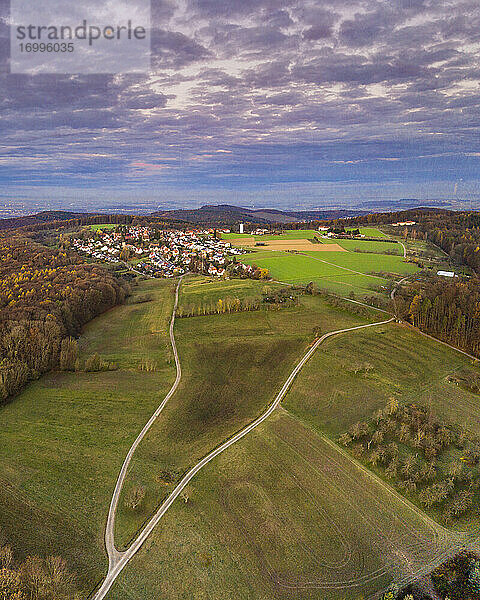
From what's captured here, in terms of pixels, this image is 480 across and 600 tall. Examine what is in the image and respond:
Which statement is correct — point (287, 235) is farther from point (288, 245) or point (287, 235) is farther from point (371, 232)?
point (371, 232)

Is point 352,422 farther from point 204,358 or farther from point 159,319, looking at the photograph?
point 159,319

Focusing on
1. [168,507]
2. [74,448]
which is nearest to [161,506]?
Answer: [168,507]

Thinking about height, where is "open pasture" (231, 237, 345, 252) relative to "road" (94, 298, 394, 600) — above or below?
above

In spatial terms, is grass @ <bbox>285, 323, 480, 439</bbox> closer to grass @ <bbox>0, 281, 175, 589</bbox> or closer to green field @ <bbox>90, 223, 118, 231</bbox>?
grass @ <bbox>0, 281, 175, 589</bbox>

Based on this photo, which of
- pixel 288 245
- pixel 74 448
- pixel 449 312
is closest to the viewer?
pixel 74 448

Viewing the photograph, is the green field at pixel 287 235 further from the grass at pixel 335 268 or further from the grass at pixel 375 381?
the grass at pixel 375 381

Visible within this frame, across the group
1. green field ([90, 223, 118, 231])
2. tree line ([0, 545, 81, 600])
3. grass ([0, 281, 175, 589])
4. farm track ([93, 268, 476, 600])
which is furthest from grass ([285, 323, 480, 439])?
green field ([90, 223, 118, 231])

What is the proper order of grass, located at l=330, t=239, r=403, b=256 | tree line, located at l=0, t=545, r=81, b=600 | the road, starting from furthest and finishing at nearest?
grass, located at l=330, t=239, r=403, b=256 < the road < tree line, located at l=0, t=545, r=81, b=600

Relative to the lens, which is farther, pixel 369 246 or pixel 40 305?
pixel 369 246
